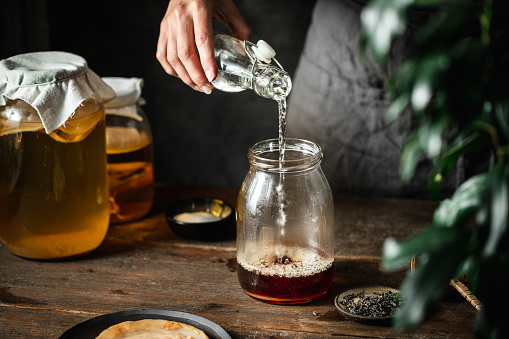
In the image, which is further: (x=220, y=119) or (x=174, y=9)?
(x=220, y=119)

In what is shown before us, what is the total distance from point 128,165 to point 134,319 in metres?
0.52

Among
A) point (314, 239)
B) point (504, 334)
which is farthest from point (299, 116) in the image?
point (504, 334)

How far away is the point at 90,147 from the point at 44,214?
0.17 metres

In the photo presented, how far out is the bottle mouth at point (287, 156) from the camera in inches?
42.5

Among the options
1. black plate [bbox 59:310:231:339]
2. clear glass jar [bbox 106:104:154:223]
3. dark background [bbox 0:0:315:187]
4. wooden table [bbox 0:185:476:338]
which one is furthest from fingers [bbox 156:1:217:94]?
dark background [bbox 0:0:315:187]

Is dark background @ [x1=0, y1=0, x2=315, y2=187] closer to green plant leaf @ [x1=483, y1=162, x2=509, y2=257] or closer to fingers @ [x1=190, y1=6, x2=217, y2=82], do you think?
fingers @ [x1=190, y1=6, x2=217, y2=82]

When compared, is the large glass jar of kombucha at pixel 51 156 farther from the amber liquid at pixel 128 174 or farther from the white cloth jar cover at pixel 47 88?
the amber liquid at pixel 128 174

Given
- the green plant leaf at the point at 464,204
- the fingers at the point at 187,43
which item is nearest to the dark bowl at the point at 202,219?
the fingers at the point at 187,43

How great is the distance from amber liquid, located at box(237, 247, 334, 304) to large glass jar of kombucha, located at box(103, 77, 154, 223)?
1.53ft

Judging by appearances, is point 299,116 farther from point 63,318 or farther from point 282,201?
point 63,318

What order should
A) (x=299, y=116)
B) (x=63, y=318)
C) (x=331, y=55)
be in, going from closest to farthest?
(x=63, y=318) < (x=331, y=55) < (x=299, y=116)

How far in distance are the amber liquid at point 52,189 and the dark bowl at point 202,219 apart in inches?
7.6

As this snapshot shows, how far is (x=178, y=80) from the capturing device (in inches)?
106

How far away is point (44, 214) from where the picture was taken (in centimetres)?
122
